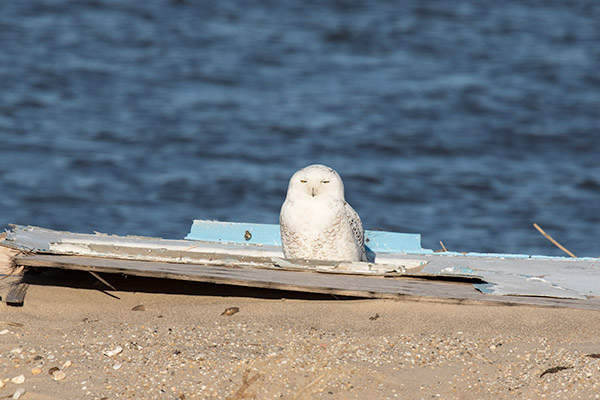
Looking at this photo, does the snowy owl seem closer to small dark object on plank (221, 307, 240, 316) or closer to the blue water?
small dark object on plank (221, 307, 240, 316)

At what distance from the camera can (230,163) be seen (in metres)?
13.1

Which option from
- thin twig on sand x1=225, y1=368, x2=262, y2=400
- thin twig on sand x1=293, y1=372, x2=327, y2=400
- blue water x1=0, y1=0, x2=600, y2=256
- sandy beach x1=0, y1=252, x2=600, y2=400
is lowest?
blue water x1=0, y1=0, x2=600, y2=256

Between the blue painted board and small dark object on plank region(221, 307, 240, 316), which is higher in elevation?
small dark object on plank region(221, 307, 240, 316)

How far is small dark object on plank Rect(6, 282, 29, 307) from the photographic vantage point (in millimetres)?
4969

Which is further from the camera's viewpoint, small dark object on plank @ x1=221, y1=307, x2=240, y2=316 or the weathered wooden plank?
small dark object on plank @ x1=221, y1=307, x2=240, y2=316

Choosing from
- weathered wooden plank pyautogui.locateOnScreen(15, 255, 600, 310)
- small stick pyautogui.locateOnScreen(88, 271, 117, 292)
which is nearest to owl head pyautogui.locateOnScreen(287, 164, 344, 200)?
weathered wooden plank pyautogui.locateOnScreen(15, 255, 600, 310)

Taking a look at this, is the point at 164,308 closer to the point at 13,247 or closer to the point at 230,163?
the point at 13,247

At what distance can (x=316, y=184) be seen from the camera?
5.04 m

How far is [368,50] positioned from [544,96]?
3.69 metres

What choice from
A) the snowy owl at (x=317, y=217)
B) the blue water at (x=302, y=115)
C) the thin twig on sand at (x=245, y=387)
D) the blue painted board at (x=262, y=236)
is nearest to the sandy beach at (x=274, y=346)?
the thin twig on sand at (x=245, y=387)

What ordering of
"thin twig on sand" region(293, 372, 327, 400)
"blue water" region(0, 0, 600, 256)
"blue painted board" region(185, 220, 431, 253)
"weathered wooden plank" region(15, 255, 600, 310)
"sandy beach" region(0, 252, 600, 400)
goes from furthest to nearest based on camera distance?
1. "blue water" region(0, 0, 600, 256)
2. "blue painted board" region(185, 220, 431, 253)
3. "weathered wooden plank" region(15, 255, 600, 310)
4. "sandy beach" region(0, 252, 600, 400)
5. "thin twig on sand" region(293, 372, 327, 400)

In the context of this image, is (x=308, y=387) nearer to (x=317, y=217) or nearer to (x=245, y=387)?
(x=245, y=387)

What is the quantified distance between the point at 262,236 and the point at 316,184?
150 cm

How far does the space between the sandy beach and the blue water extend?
5733mm
